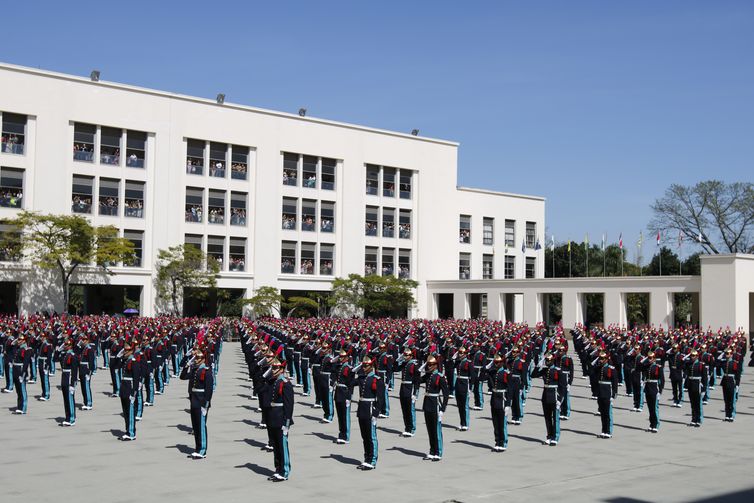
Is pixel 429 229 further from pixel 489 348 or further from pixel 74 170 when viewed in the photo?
pixel 489 348

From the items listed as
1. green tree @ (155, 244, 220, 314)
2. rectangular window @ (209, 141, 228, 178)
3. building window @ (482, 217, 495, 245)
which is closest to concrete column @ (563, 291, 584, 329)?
building window @ (482, 217, 495, 245)

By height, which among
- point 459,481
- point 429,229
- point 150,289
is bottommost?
point 459,481

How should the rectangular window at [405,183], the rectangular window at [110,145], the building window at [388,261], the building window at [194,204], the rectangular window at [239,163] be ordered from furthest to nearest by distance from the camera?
the rectangular window at [405,183] → the building window at [388,261] → the rectangular window at [239,163] → the building window at [194,204] → the rectangular window at [110,145]

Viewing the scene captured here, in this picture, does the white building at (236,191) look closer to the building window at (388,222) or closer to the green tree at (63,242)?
the building window at (388,222)

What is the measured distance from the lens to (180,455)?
14625 mm

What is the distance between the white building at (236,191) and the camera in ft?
163

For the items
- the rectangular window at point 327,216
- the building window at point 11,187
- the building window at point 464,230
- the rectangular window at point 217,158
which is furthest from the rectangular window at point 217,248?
the building window at point 464,230

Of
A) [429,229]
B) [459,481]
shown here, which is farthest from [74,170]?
[459,481]

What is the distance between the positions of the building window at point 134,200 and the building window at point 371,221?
56.1ft

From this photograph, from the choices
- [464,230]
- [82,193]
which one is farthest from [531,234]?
[82,193]

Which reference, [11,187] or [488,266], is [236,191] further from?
[488,266]

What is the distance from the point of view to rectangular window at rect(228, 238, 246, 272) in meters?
57.0

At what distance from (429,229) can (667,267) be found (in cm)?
3238

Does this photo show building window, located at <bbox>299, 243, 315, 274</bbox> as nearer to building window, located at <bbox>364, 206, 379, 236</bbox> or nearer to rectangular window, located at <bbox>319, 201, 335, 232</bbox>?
rectangular window, located at <bbox>319, 201, 335, 232</bbox>
